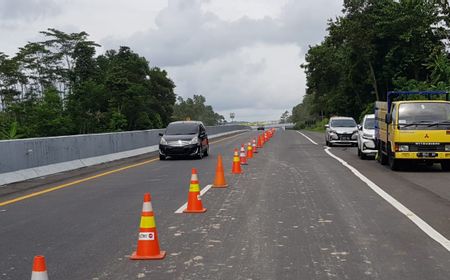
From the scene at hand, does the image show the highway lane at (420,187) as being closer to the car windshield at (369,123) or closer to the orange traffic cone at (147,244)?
the car windshield at (369,123)

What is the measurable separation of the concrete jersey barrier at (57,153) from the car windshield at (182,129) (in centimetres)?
212

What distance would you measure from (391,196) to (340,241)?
174 inches

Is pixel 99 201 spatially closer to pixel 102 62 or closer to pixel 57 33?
pixel 57 33

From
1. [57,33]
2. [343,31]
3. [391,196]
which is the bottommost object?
[391,196]

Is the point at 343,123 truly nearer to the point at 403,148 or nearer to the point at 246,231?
the point at 403,148

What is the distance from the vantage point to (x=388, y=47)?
54.6 meters

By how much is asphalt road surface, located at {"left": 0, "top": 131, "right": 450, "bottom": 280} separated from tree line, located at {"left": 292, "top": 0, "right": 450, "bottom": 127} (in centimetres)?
3090

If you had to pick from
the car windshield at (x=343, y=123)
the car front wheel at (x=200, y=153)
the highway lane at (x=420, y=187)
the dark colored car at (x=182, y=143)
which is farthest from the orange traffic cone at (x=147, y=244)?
the car windshield at (x=343, y=123)

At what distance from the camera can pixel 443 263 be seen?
5977 mm

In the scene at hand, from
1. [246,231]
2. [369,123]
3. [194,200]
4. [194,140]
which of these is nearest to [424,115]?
[369,123]

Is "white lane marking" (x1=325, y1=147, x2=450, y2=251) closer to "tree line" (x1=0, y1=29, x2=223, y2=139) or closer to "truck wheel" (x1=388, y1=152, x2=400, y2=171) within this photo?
"truck wheel" (x1=388, y1=152, x2=400, y2=171)

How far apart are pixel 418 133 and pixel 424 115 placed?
796 millimetres

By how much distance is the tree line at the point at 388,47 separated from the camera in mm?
46219

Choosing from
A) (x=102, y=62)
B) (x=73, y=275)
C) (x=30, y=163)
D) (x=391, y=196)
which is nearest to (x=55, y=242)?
(x=73, y=275)
